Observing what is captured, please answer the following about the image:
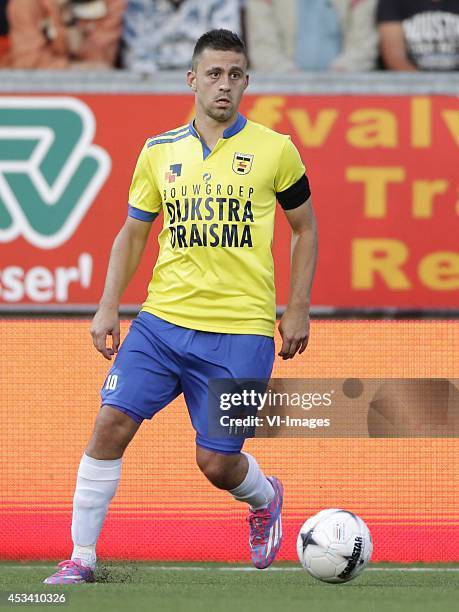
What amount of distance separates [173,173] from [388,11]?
14.5ft

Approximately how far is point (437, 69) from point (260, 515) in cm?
444

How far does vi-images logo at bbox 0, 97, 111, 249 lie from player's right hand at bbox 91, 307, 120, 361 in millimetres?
3377

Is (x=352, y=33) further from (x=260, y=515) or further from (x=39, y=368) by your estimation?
(x=260, y=515)

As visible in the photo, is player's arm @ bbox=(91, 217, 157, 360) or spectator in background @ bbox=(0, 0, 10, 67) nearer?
player's arm @ bbox=(91, 217, 157, 360)

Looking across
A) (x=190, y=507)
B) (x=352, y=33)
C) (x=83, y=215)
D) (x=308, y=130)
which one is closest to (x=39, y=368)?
(x=190, y=507)

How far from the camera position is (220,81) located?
5.58 meters

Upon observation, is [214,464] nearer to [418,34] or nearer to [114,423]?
[114,423]

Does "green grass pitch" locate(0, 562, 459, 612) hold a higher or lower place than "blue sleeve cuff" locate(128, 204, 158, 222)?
lower

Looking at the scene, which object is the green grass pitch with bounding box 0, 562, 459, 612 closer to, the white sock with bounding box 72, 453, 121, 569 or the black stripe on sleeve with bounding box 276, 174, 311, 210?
the white sock with bounding box 72, 453, 121, 569

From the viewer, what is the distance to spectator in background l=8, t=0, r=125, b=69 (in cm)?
958

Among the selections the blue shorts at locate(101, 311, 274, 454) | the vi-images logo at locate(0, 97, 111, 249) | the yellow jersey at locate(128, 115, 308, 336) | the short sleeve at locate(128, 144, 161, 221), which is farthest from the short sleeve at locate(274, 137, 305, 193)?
the vi-images logo at locate(0, 97, 111, 249)

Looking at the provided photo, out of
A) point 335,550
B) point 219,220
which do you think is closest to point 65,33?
point 219,220

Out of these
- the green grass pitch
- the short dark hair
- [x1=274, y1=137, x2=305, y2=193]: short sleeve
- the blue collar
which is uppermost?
the short dark hair

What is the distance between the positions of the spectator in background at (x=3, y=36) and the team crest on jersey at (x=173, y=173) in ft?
14.2
